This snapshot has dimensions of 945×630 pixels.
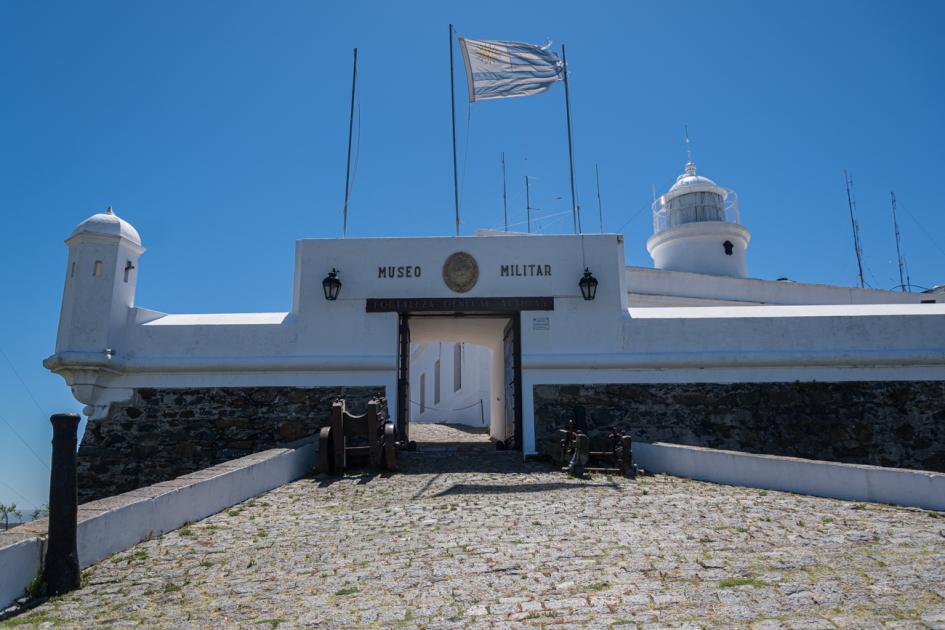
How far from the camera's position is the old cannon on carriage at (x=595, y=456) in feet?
29.3

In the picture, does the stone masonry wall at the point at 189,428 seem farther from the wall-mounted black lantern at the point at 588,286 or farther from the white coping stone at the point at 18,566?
the white coping stone at the point at 18,566

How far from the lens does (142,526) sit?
18.3 ft

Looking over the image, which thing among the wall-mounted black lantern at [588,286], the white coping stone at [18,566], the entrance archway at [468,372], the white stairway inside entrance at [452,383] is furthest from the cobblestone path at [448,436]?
the white coping stone at [18,566]

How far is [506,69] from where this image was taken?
1393 cm

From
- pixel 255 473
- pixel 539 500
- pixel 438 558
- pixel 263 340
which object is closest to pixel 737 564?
pixel 438 558

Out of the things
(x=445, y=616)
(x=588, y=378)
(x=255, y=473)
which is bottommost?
(x=445, y=616)

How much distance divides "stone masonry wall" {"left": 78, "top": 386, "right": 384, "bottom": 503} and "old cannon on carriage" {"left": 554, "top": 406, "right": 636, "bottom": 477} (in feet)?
11.5

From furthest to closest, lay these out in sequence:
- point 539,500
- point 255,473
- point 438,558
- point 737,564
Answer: point 255,473 < point 539,500 < point 438,558 < point 737,564

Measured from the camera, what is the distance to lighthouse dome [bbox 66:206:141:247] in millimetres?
11281

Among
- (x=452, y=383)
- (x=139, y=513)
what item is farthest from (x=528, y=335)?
(x=452, y=383)

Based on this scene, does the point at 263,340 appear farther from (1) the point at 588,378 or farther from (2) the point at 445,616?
(2) the point at 445,616

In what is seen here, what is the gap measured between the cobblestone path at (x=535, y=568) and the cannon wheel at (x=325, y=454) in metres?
1.94

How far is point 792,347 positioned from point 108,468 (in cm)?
1123

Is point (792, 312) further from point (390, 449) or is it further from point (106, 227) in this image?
point (106, 227)
